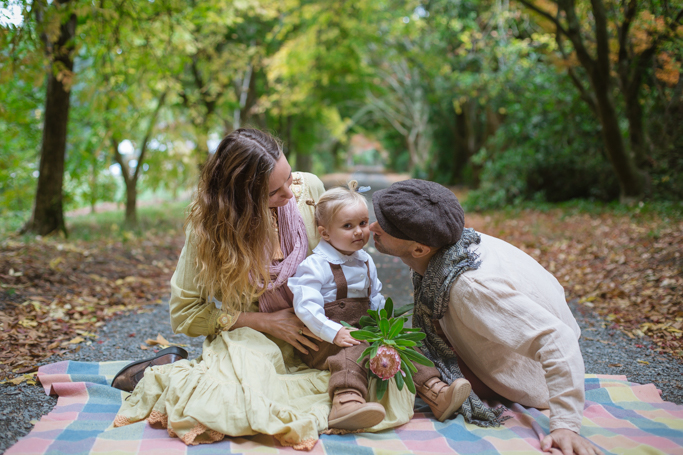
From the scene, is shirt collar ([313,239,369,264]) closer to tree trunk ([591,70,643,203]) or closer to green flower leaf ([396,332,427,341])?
green flower leaf ([396,332,427,341])

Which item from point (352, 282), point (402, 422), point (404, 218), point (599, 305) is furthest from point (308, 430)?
point (599, 305)

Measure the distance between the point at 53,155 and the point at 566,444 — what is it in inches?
305

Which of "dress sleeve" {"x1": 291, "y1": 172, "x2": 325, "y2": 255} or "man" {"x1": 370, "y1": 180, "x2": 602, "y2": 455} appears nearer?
"man" {"x1": 370, "y1": 180, "x2": 602, "y2": 455}

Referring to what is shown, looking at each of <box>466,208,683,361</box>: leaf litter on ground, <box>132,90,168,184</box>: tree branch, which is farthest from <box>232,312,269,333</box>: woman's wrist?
<box>132,90,168,184</box>: tree branch

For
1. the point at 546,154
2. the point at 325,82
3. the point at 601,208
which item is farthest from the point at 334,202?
the point at 325,82

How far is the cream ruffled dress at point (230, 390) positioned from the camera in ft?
6.71

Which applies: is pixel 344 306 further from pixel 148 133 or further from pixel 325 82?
pixel 325 82

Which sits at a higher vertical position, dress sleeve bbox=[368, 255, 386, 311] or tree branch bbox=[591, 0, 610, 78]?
tree branch bbox=[591, 0, 610, 78]

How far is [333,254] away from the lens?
2457mm

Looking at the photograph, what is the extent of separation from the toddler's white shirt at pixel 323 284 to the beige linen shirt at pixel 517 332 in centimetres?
45

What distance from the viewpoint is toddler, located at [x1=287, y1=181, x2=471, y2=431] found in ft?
7.06

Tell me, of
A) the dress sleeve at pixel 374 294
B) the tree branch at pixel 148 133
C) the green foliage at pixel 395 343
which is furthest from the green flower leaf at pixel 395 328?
the tree branch at pixel 148 133

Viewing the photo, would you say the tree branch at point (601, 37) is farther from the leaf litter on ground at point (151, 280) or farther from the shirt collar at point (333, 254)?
the shirt collar at point (333, 254)

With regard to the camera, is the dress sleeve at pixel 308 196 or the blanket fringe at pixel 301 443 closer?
the blanket fringe at pixel 301 443
